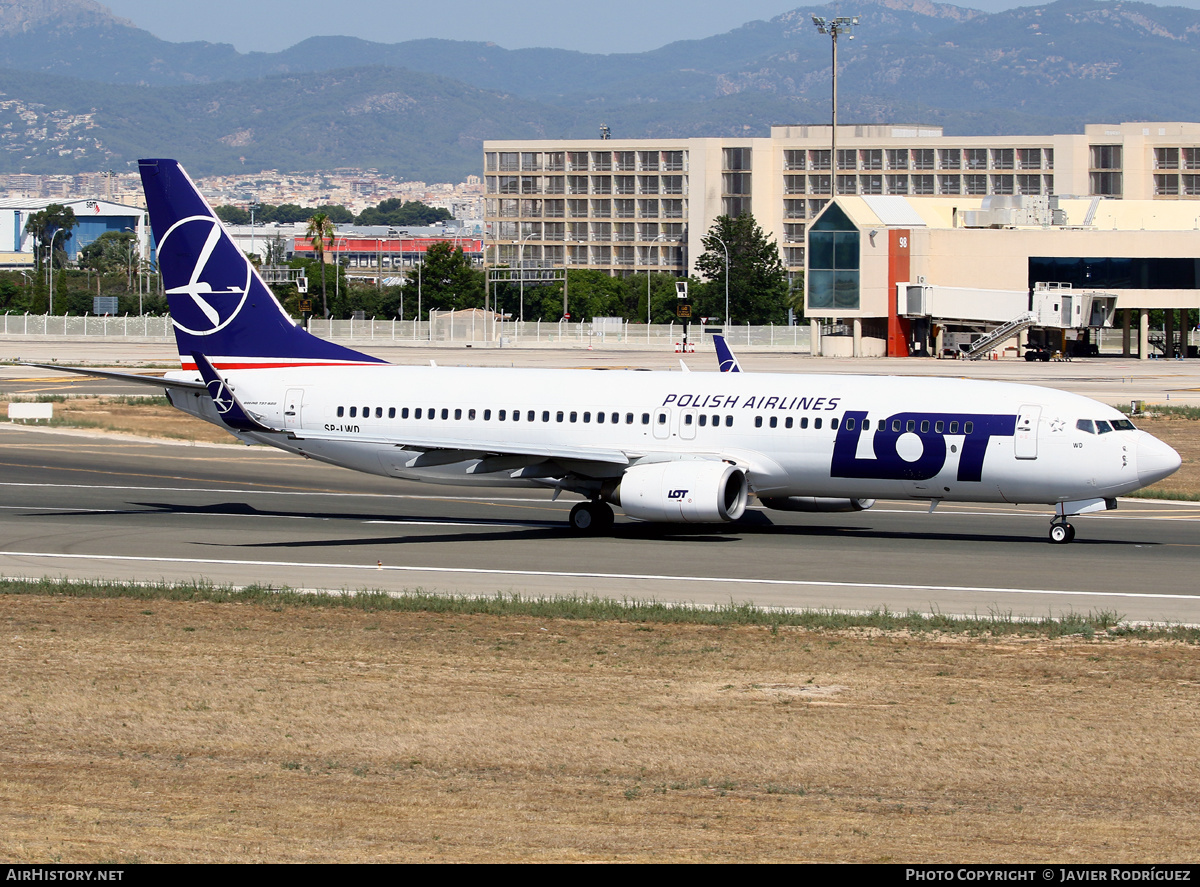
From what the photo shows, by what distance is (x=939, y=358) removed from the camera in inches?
4766

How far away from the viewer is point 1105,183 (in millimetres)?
198250

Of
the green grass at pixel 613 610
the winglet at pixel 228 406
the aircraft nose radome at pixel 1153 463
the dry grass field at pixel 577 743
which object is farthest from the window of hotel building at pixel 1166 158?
the dry grass field at pixel 577 743

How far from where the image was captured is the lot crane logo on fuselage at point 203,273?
40.1m

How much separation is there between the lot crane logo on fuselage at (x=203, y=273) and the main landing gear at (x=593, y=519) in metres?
11.3

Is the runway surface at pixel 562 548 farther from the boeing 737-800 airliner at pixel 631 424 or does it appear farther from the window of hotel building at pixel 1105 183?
the window of hotel building at pixel 1105 183

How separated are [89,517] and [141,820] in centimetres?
2638

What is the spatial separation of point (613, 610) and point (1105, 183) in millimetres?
188873

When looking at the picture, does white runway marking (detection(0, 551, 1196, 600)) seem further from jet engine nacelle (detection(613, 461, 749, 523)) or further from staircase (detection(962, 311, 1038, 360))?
staircase (detection(962, 311, 1038, 360))

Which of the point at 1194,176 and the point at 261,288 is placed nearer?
the point at 261,288

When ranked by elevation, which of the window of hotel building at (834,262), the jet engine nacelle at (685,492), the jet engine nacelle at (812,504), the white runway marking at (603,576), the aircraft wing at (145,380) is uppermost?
the window of hotel building at (834,262)

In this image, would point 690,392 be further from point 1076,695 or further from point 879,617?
point 1076,695

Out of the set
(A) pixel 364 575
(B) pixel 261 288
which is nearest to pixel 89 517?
(B) pixel 261 288

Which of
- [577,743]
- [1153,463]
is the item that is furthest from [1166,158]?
[577,743]

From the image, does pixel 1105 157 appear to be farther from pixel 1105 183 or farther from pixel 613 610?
pixel 613 610
